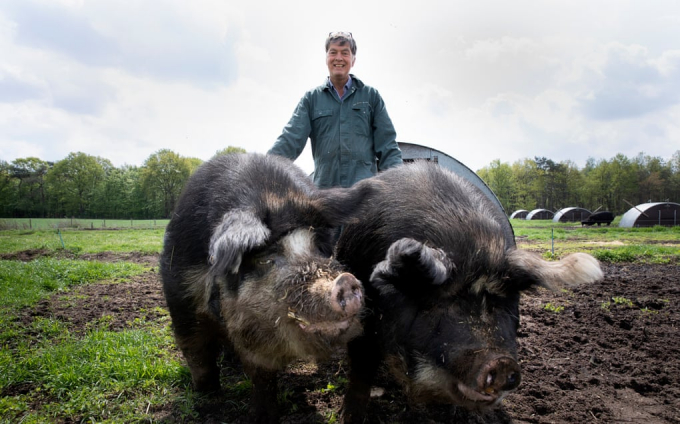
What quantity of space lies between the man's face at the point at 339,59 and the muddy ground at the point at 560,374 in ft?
11.5

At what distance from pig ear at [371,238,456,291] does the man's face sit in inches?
131

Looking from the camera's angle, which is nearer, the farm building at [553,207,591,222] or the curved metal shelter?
the curved metal shelter

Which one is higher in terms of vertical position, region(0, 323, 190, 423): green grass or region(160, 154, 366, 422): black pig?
region(160, 154, 366, 422): black pig

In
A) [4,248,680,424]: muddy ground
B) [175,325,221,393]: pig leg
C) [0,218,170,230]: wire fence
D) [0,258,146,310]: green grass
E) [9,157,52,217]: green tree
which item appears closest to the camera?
[4,248,680,424]: muddy ground

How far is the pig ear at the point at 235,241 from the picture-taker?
96.2 inches

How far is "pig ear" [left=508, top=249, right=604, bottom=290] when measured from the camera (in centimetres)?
225

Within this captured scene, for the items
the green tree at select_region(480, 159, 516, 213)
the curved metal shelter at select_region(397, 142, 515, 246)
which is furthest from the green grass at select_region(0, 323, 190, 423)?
the green tree at select_region(480, 159, 516, 213)

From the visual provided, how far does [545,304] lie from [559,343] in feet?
6.31

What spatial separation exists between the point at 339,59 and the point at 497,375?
13.6ft

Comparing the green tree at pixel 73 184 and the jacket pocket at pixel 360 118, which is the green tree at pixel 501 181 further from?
the jacket pocket at pixel 360 118

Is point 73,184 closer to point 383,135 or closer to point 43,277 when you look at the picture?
point 43,277

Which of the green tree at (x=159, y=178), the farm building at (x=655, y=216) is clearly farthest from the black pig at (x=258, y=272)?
the farm building at (x=655, y=216)

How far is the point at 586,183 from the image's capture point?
58.5 m

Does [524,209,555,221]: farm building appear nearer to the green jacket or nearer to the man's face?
the green jacket
